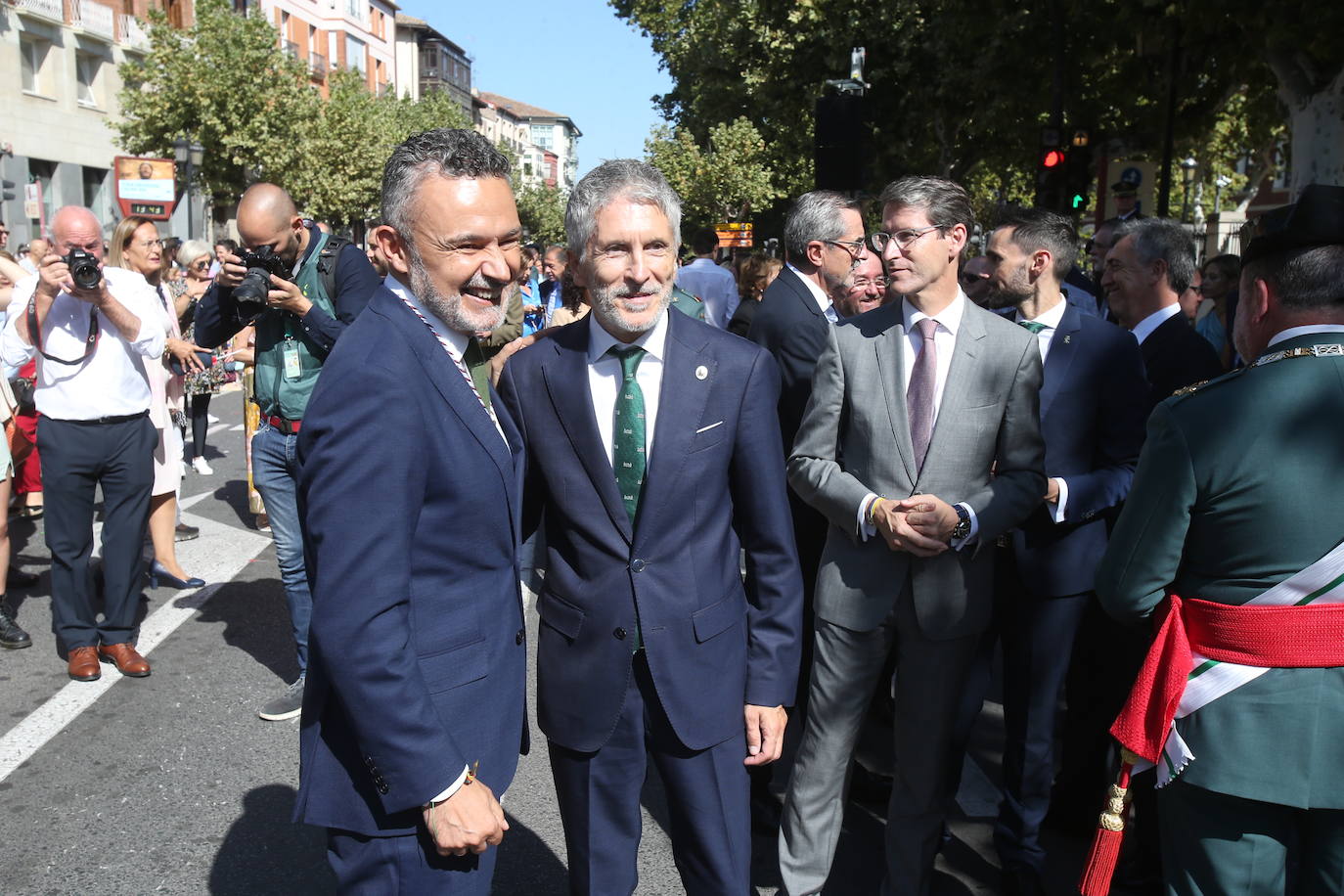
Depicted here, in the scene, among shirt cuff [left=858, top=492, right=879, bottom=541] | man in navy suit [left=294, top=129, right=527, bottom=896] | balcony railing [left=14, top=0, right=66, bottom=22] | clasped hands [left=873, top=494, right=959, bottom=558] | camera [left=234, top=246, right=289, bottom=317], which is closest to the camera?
man in navy suit [left=294, top=129, right=527, bottom=896]

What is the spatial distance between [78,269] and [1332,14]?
10895 mm

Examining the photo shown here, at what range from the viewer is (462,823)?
196 centimetres

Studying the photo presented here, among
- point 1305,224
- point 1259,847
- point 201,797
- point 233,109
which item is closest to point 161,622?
point 201,797

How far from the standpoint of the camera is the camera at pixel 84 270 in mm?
5012

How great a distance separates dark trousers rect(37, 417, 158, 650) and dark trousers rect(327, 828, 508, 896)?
398cm

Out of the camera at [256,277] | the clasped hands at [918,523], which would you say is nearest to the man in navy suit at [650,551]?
the clasped hands at [918,523]

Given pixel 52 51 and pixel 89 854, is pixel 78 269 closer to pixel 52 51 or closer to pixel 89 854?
pixel 89 854

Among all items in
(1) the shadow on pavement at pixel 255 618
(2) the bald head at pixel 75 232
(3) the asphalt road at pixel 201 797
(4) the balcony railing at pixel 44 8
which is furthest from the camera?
(4) the balcony railing at pixel 44 8

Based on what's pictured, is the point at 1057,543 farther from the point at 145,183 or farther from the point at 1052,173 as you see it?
the point at 145,183

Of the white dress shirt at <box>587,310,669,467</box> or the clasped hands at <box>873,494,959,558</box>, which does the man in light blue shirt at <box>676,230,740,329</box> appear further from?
the white dress shirt at <box>587,310,669,467</box>

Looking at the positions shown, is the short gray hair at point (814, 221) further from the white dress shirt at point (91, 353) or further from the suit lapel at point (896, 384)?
the white dress shirt at point (91, 353)

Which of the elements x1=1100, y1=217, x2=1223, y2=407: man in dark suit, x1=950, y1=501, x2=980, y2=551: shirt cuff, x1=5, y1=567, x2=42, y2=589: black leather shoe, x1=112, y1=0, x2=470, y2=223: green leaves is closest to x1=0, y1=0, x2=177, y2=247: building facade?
x1=112, y1=0, x2=470, y2=223: green leaves

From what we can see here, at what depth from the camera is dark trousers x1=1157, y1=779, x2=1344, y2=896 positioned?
7.25 ft

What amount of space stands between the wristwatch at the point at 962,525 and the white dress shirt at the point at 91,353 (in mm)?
4194
